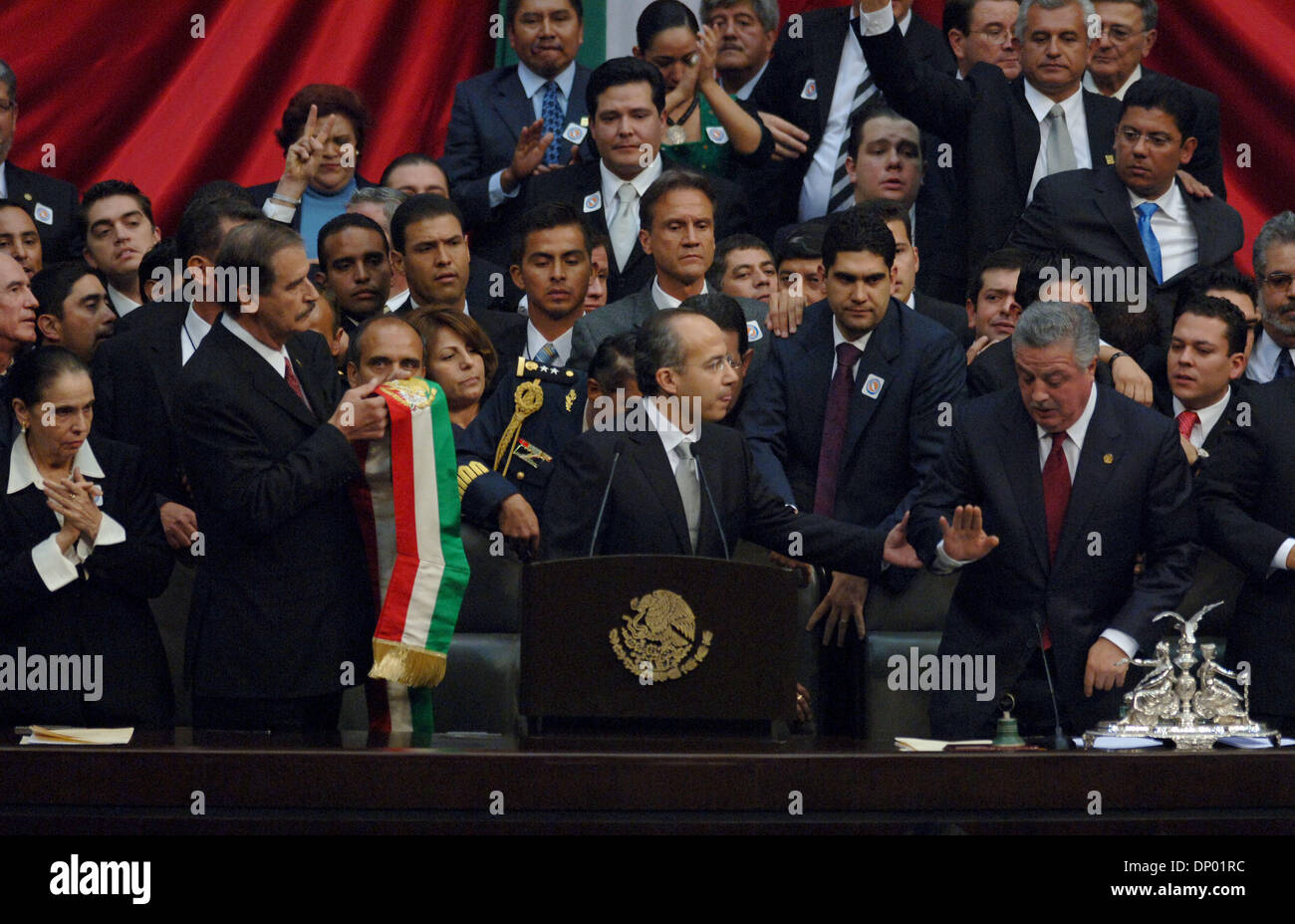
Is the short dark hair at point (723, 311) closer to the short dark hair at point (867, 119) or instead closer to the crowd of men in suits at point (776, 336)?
the crowd of men in suits at point (776, 336)

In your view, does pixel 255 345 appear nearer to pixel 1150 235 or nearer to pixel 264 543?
pixel 264 543

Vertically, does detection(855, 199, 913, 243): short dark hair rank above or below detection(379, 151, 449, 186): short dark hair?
below

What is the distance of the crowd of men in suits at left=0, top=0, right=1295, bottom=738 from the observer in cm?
408

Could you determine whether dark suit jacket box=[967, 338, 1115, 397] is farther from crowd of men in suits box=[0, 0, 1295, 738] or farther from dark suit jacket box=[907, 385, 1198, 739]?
dark suit jacket box=[907, 385, 1198, 739]

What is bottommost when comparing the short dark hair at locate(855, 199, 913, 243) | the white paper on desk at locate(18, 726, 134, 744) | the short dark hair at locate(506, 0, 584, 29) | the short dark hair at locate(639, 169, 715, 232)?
the white paper on desk at locate(18, 726, 134, 744)

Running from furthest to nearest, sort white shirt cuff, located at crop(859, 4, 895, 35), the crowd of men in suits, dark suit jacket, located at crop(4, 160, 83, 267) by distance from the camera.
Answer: dark suit jacket, located at crop(4, 160, 83, 267), white shirt cuff, located at crop(859, 4, 895, 35), the crowd of men in suits

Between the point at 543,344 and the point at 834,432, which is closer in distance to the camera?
the point at 834,432

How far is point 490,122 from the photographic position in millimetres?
6465

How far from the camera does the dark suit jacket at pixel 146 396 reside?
15.6 ft

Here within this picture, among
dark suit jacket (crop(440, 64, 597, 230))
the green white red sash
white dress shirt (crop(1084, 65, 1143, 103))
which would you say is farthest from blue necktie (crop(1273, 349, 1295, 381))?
the green white red sash

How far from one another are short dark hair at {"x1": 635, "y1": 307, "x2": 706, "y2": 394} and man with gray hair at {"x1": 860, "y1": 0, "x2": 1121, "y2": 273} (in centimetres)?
189

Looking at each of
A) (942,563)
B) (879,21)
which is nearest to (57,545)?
(942,563)

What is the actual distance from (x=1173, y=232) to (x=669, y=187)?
1.65 m

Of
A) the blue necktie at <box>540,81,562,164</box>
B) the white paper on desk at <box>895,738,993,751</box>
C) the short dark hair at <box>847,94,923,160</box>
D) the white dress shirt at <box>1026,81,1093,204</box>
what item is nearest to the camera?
the white paper on desk at <box>895,738,993,751</box>
